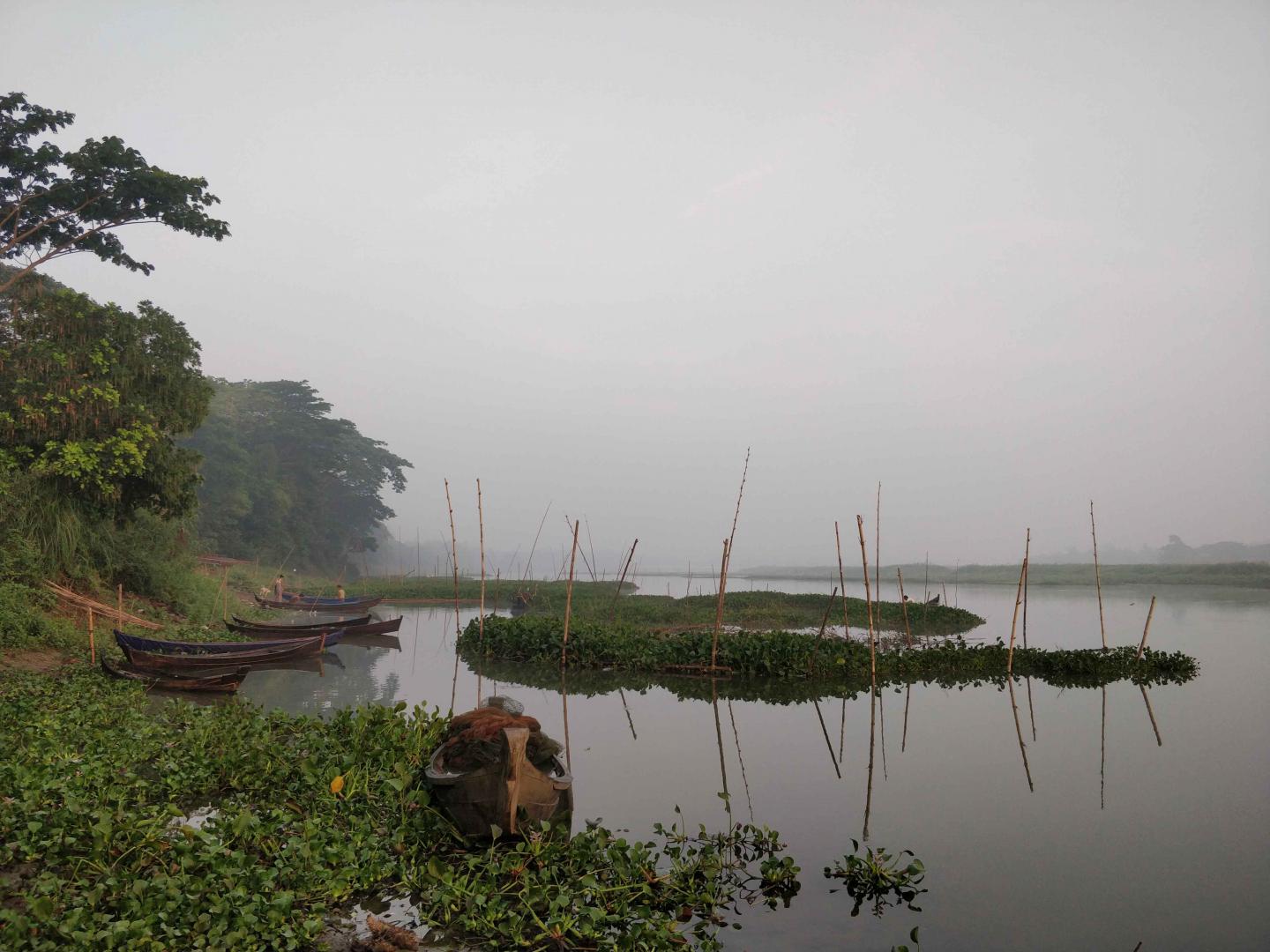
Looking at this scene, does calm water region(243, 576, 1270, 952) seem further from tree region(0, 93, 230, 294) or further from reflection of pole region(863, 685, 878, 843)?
tree region(0, 93, 230, 294)

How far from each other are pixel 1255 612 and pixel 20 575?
39.3 m

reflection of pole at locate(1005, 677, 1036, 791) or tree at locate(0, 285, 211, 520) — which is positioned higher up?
tree at locate(0, 285, 211, 520)

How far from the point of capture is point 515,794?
17.9 ft

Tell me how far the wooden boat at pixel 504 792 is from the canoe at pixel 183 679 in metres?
7.08

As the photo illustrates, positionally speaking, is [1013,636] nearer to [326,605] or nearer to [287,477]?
[326,605]

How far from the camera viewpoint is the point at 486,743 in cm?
595

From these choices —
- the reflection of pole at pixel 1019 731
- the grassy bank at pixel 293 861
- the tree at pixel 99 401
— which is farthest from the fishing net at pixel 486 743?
the tree at pixel 99 401

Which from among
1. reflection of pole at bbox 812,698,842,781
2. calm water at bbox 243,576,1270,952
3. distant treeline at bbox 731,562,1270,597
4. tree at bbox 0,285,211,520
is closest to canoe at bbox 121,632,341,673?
calm water at bbox 243,576,1270,952

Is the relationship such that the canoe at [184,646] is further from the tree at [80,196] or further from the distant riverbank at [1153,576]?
the distant riverbank at [1153,576]

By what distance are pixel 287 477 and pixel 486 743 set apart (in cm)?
4491

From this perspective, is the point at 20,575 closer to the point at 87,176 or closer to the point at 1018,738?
the point at 87,176

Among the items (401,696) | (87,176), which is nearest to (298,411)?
(87,176)

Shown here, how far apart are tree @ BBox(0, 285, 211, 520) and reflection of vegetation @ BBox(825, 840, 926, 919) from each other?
52.3ft

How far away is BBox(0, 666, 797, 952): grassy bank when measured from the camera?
13.9 feet
